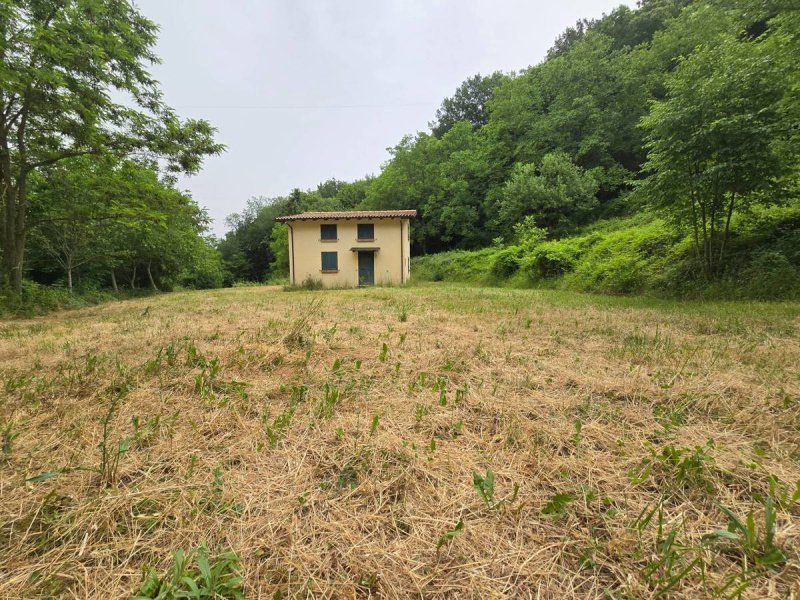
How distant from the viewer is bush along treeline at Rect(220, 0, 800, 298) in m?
5.76

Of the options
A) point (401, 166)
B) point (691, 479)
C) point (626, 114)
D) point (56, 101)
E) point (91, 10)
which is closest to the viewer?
point (691, 479)

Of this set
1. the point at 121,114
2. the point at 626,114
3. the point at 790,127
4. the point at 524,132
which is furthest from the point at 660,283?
the point at 524,132

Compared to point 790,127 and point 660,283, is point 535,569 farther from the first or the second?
point 660,283

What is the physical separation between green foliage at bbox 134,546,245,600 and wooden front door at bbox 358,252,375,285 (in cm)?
1636

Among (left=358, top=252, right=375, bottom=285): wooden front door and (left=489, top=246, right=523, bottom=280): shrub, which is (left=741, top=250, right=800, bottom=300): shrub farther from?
(left=358, top=252, right=375, bottom=285): wooden front door

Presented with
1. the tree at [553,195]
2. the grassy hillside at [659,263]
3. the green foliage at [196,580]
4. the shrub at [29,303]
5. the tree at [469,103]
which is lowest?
the green foliage at [196,580]

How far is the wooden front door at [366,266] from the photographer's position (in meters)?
17.2

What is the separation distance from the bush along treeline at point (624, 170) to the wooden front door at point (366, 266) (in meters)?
3.98

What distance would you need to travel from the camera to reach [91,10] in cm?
719

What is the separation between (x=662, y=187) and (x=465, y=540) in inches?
312

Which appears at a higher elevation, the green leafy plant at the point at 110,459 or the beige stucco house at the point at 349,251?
the beige stucco house at the point at 349,251

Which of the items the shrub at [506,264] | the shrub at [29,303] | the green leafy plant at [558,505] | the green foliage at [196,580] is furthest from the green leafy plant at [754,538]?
the shrub at [506,264]

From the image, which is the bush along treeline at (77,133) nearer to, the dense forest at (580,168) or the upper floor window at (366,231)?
the dense forest at (580,168)

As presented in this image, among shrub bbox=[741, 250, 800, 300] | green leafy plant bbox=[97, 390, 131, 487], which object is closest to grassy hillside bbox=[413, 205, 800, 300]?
shrub bbox=[741, 250, 800, 300]
